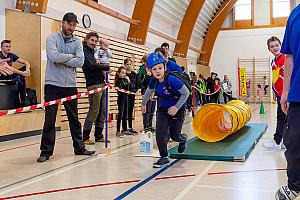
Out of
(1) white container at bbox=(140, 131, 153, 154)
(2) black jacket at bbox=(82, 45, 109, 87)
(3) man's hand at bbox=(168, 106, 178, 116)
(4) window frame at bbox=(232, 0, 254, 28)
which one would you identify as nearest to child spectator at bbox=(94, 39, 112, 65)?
(2) black jacket at bbox=(82, 45, 109, 87)

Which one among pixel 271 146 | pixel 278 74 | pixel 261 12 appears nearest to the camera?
pixel 278 74

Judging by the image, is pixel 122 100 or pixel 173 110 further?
pixel 122 100

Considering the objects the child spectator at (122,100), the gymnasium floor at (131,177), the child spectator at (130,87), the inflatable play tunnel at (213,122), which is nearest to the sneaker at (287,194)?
the gymnasium floor at (131,177)

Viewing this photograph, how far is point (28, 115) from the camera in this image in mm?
6770

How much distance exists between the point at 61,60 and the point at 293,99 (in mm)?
2944

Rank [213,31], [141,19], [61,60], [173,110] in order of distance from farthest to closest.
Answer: [213,31]
[141,19]
[61,60]
[173,110]

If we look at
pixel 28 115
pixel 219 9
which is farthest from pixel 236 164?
pixel 219 9

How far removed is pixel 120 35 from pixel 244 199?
10024 millimetres

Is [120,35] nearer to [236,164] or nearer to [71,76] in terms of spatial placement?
[71,76]

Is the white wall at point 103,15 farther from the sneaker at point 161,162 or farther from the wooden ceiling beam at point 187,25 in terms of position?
the sneaker at point 161,162

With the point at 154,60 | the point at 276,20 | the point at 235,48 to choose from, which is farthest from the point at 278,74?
the point at 235,48

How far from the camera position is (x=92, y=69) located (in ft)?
18.3

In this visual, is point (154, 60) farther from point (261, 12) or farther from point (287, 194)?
point (261, 12)

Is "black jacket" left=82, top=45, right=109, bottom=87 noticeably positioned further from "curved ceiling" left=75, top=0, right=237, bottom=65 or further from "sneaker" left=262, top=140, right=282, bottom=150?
"curved ceiling" left=75, top=0, right=237, bottom=65
